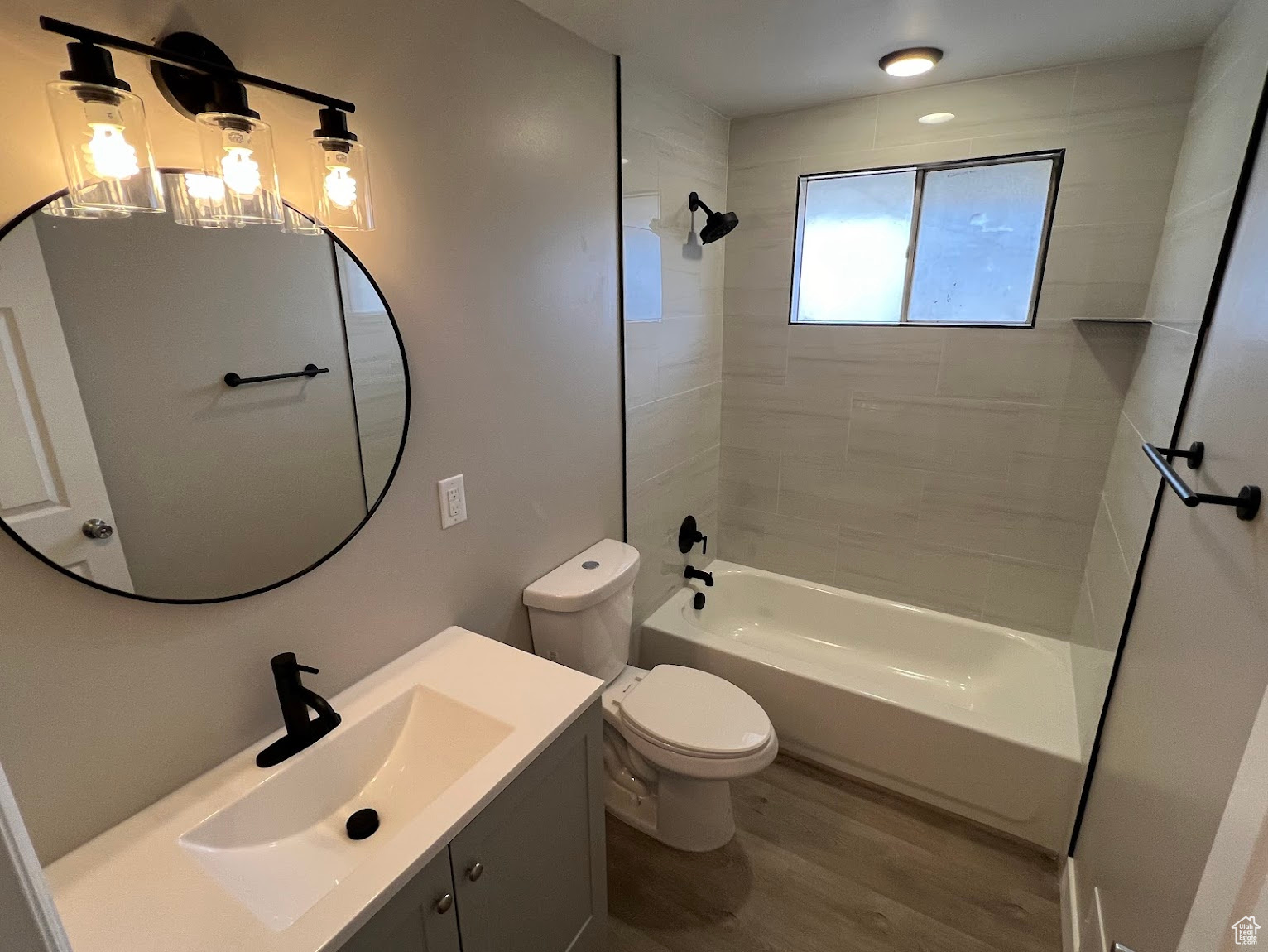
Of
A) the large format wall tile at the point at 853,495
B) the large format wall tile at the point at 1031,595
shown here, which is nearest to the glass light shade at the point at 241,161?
the large format wall tile at the point at 853,495

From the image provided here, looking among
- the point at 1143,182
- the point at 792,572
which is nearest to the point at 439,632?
the point at 792,572

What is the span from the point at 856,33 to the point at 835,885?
243 cm

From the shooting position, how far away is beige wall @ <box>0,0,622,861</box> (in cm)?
89

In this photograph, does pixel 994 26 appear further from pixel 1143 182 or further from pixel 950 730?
pixel 950 730

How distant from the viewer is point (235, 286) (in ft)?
3.38

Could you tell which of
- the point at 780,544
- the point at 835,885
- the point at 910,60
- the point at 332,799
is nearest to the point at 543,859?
the point at 332,799

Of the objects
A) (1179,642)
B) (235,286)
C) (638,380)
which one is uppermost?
(235,286)

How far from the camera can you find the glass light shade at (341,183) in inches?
41.3

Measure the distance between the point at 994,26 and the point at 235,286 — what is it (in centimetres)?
199

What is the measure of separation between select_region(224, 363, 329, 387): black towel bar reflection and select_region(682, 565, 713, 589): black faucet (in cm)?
186

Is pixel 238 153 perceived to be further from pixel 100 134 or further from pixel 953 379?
pixel 953 379

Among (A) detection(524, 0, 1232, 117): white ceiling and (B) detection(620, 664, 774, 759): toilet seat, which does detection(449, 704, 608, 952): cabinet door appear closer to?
(B) detection(620, 664, 774, 759): toilet seat

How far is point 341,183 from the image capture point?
1.08 meters

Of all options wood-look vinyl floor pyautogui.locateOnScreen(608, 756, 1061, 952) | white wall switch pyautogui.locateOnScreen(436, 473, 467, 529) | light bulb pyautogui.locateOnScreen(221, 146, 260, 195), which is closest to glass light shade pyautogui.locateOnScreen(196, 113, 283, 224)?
light bulb pyautogui.locateOnScreen(221, 146, 260, 195)
